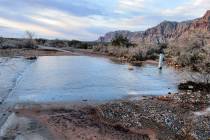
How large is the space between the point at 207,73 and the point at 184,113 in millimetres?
8646

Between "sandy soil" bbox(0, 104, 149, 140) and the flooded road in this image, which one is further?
the flooded road

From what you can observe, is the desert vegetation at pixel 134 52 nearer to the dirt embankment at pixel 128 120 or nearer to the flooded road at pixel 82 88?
the flooded road at pixel 82 88

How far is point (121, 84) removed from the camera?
23.4 metres

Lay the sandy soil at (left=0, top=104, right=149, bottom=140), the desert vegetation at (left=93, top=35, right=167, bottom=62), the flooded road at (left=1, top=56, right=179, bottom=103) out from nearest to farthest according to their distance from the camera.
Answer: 1. the sandy soil at (left=0, top=104, right=149, bottom=140)
2. the flooded road at (left=1, top=56, right=179, bottom=103)
3. the desert vegetation at (left=93, top=35, right=167, bottom=62)

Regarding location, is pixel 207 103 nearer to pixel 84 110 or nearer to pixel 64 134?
pixel 84 110

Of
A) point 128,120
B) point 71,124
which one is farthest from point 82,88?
point 71,124

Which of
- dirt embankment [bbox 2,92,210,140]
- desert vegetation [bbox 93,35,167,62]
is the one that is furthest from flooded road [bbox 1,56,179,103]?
desert vegetation [bbox 93,35,167,62]

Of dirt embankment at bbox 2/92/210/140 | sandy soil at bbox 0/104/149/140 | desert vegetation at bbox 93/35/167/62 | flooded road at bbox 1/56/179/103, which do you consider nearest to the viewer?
sandy soil at bbox 0/104/149/140

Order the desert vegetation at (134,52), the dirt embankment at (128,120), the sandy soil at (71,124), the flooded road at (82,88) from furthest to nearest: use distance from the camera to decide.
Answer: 1. the desert vegetation at (134,52)
2. the flooded road at (82,88)
3. the dirt embankment at (128,120)
4. the sandy soil at (71,124)

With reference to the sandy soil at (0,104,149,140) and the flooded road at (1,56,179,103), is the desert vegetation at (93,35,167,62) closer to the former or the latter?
the flooded road at (1,56,179,103)

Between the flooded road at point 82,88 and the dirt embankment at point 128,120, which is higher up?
the dirt embankment at point 128,120

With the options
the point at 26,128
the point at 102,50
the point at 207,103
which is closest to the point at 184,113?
the point at 207,103

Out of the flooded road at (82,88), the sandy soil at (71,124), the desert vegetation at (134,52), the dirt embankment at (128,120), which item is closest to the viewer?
the sandy soil at (71,124)

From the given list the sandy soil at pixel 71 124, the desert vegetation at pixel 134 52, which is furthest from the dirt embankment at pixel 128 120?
the desert vegetation at pixel 134 52
